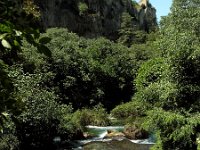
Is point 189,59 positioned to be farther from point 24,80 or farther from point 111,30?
point 111,30

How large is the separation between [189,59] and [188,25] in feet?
5.91

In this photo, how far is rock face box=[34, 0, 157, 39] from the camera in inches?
2926

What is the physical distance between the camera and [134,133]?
3397 centimetres

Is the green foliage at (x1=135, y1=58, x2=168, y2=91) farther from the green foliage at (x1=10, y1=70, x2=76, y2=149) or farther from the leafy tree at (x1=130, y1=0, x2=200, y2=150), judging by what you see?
the green foliage at (x1=10, y1=70, x2=76, y2=149)

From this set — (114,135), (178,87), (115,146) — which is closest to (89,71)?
(114,135)

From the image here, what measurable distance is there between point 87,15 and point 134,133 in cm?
5344

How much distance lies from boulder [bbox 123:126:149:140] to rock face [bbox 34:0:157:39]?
4020cm

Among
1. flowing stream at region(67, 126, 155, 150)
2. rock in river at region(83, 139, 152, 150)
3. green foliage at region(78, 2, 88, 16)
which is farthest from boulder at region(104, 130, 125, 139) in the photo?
green foliage at region(78, 2, 88, 16)

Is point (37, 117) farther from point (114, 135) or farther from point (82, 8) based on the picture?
point (82, 8)

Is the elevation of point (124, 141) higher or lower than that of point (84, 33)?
lower

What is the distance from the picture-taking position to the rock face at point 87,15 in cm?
7431

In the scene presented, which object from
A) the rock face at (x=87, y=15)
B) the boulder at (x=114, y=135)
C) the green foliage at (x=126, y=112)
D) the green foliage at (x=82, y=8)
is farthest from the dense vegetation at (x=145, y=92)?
the green foliage at (x=82, y=8)

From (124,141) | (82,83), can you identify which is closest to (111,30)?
(82,83)

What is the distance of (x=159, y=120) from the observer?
2033 centimetres
